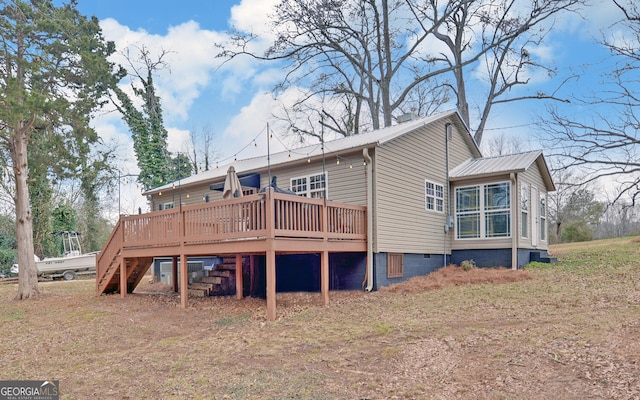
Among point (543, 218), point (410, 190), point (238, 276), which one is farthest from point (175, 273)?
point (543, 218)

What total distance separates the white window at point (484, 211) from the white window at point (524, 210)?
0.93 meters

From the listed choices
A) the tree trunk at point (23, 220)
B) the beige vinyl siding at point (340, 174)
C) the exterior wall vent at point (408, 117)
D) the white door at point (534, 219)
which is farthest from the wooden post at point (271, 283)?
the white door at point (534, 219)

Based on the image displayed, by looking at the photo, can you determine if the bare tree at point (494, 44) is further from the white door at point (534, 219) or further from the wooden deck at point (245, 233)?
the wooden deck at point (245, 233)

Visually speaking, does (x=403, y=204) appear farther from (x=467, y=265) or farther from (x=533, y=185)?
(x=533, y=185)

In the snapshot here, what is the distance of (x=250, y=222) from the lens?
363 inches

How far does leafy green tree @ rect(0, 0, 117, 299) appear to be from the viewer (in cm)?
1246

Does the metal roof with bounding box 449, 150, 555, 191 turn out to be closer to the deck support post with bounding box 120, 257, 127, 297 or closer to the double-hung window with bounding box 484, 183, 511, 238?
the double-hung window with bounding box 484, 183, 511, 238

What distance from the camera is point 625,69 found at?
1577 centimetres

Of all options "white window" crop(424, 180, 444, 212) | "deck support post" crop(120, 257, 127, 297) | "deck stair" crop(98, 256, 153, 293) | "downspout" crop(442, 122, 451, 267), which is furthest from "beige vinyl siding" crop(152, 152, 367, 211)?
"deck support post" crop(120, 257, 127, 297)

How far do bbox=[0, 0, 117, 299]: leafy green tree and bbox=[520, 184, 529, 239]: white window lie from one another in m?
13.3

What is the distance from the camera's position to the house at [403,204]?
11.8m

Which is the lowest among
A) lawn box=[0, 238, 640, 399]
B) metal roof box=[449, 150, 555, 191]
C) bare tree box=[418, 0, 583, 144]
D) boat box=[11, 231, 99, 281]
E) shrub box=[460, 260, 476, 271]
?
boat box=[11, 231, 99, 281]

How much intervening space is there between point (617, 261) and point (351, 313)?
10195mm

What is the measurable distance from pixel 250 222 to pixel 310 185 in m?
4.37
